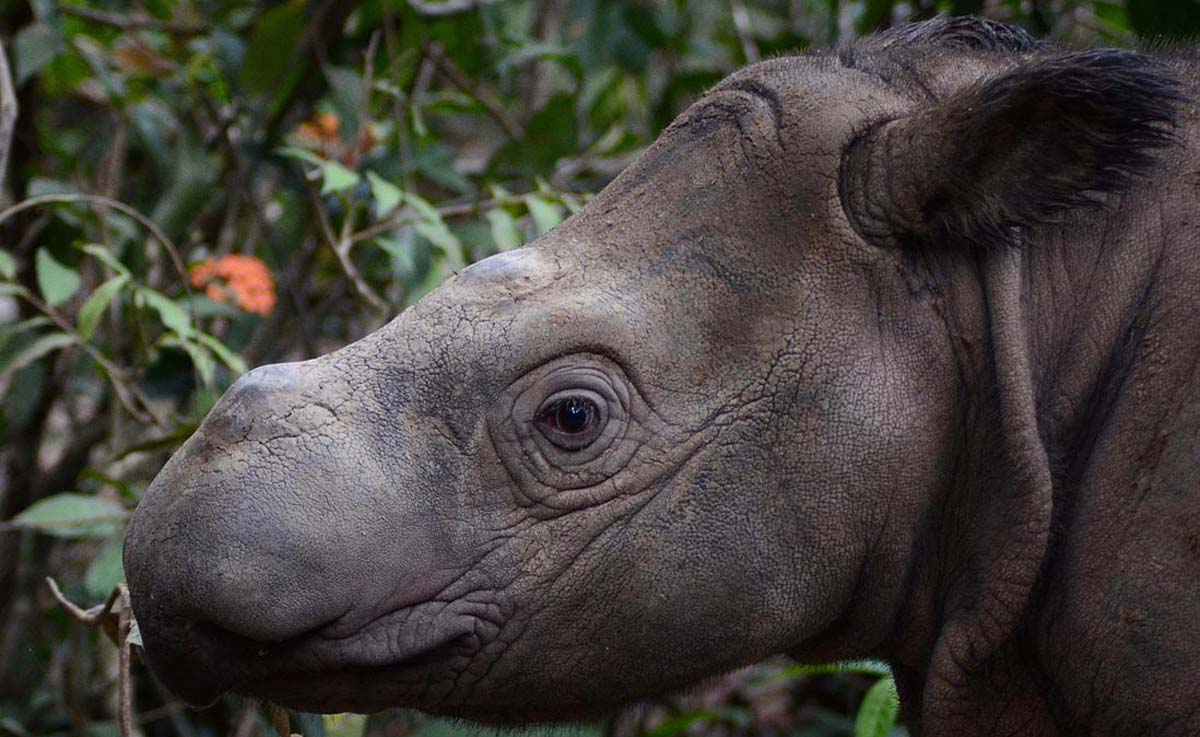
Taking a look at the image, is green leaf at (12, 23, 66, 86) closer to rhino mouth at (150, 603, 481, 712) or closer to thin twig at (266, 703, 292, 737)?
thin twig at (266, 703, 292, 737)

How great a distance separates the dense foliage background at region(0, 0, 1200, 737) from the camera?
491 centimetres

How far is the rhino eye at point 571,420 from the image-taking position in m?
2.86

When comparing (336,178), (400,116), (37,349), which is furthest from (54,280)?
(400,116)

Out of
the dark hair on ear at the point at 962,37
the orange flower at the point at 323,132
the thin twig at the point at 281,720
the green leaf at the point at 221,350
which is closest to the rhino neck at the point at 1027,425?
the dark hair on ear at the point at 962,37

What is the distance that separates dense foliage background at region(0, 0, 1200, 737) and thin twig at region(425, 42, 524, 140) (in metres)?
0.02

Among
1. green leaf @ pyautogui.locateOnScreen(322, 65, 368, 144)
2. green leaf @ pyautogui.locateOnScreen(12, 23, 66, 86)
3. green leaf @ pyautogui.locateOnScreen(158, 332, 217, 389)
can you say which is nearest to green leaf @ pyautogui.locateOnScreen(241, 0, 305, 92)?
green leaf @ pyautogui.locateOnScreen(322, 65, 368, 144)

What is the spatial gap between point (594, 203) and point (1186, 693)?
1408 millimetres

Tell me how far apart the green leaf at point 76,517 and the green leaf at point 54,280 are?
1.84 ft

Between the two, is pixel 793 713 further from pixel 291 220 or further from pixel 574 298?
pixel 574 298

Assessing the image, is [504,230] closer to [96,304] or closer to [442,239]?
[442,239]

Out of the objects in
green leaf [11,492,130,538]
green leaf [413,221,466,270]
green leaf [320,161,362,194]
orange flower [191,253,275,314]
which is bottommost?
green leaf [11,492,130,538]

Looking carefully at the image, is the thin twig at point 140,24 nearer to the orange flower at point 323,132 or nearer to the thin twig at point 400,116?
the orange flower at point 323,132

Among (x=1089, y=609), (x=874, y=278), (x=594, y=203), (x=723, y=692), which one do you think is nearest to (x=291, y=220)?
(x=723, y=692)

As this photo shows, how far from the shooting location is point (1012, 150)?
9.39 ft
